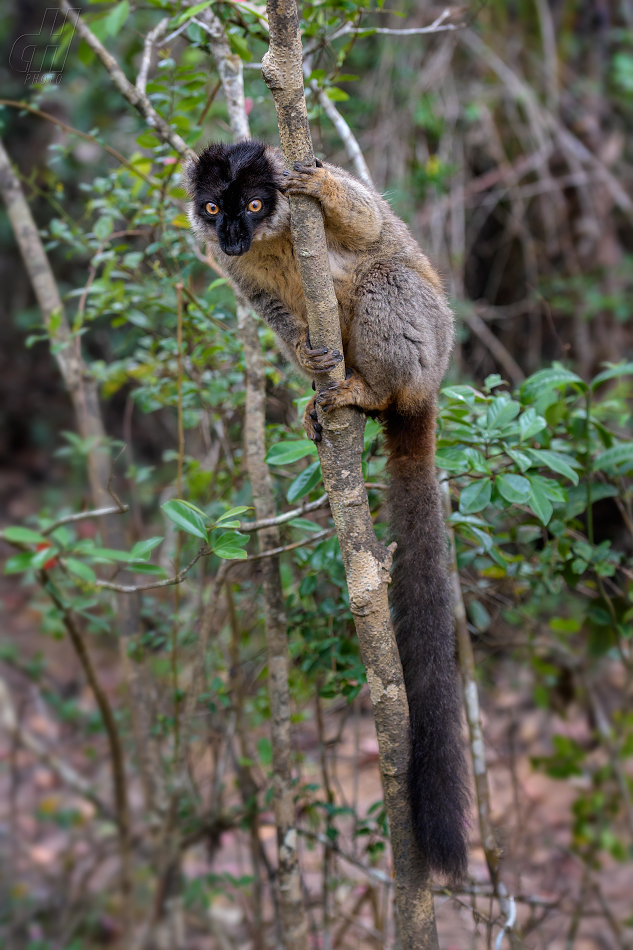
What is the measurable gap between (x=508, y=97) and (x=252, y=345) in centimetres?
440

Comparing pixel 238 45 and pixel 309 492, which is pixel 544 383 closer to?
pixel 309 492

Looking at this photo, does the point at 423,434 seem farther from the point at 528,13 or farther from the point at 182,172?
the point at 528,13

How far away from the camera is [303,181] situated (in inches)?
83.2

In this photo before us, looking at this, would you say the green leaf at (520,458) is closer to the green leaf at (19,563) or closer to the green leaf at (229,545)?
the green leaf at (229,545)

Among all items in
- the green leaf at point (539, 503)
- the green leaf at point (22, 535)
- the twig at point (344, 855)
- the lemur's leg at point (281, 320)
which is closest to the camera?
the green leaf at point (22, 535)

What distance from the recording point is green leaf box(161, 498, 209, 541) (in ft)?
6.43

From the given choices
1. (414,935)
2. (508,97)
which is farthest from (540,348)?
(414,935)

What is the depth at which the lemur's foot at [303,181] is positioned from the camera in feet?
6.78

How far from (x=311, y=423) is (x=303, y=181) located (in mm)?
865

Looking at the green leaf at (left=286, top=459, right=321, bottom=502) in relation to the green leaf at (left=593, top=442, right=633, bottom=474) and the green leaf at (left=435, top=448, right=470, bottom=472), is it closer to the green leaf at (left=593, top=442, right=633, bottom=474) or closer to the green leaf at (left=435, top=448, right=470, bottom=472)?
the green leaf at (left=435, top=448, right=470, bottom=472)

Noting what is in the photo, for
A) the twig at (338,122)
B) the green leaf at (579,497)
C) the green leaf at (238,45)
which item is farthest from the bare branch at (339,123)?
the green leaf at (579,497)

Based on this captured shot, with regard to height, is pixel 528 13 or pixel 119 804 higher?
pixel 528 13

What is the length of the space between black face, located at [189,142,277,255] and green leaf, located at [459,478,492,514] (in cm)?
118

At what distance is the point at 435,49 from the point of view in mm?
5719
